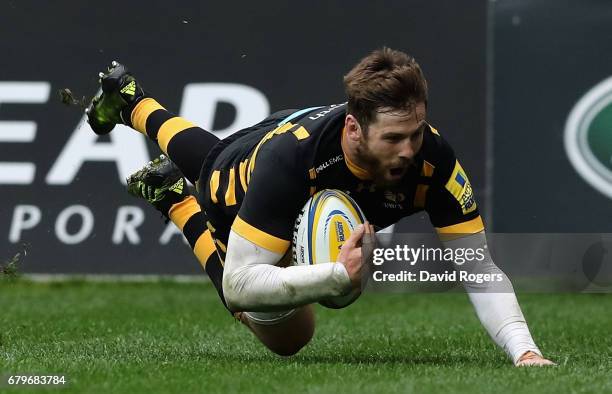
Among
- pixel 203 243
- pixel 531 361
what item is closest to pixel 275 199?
pixel 531 361

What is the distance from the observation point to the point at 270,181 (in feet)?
16.0

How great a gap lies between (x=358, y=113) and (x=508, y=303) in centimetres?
99

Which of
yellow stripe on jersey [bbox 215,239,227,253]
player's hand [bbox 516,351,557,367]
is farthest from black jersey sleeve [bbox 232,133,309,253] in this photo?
player's hand [bbox 516,351,557,367]

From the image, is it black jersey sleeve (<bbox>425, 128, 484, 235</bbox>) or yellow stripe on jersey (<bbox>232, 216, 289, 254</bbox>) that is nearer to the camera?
yellow stripe on jersey (<bbox>232, 216, 289, 254</bbox>)

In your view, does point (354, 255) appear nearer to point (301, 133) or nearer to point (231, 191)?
point (301, 133)

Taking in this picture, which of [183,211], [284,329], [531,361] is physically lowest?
[284,329]

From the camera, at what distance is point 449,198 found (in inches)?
203

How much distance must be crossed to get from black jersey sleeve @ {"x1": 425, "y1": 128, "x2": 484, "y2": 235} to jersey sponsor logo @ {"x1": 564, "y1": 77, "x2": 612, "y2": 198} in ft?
14.0

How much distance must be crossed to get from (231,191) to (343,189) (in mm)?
620

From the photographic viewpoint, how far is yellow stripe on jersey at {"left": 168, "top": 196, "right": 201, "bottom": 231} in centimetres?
641

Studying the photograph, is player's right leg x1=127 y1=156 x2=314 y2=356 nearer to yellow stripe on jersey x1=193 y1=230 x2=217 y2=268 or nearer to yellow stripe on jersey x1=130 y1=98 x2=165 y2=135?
yellow stripe on jersey x1=193 y1=230 x2=217 y2=268

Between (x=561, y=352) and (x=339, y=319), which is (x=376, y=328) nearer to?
(x=339, y=319)

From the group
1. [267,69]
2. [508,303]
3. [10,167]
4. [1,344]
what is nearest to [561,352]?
[508,303]

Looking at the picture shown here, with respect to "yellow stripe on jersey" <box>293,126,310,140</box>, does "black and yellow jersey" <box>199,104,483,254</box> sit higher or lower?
lower
